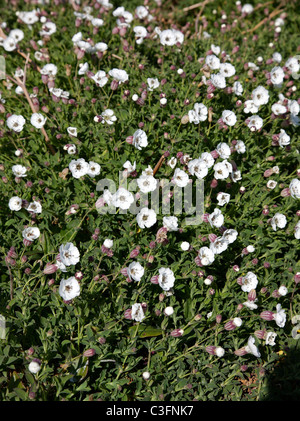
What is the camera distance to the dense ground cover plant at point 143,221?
2840mm

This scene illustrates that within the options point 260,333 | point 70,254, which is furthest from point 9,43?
point 260,333

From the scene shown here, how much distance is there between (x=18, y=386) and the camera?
107 inches

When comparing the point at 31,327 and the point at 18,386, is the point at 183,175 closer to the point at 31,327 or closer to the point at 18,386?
the point at 31,327

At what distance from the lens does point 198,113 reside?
3.76 meters

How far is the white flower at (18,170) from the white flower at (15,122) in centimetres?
42

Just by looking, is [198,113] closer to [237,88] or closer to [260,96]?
[237,88]

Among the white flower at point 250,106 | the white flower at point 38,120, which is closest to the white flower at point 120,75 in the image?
the white flower at point 38,120

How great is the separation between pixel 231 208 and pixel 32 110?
212cm

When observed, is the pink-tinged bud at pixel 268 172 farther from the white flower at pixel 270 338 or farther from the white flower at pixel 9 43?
the white flower at pixel 9 43

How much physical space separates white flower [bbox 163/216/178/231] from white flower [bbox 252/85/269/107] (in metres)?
1.65

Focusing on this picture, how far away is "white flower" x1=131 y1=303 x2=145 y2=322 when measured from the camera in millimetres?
2757

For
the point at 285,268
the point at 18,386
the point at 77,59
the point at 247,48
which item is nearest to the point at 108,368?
the point at 18,386

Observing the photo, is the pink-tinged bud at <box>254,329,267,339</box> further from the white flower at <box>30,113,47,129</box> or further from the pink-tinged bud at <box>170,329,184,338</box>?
the white flower at <box>30,113,47,129</box>

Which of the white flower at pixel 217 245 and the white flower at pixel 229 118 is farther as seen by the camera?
the white flower at pixel 229 118
